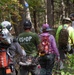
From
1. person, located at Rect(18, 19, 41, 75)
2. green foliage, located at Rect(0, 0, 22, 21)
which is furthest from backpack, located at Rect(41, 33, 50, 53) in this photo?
green foliage, located at Rect(0, 0, 22, 21)

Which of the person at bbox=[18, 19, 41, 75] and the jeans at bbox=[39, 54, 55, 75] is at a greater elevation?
the person at bbox=[18, 19, 41, 75]

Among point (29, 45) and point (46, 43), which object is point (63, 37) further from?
point (29, 45)

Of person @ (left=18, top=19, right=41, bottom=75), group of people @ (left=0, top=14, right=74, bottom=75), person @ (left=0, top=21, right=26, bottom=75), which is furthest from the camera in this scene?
person @ (left=18, top=19, right=41, bottom=75)

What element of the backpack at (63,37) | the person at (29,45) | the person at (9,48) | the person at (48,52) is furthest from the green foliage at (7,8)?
the person at (9,48)

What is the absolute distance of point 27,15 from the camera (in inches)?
507

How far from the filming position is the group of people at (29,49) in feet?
17.6

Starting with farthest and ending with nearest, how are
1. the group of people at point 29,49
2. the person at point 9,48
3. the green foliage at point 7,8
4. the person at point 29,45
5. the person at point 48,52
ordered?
1. the green foliage at point 7,8
2. the person at point 48,52
3. the person at point 29,45
4. the group of people at point 29,49
5. the person at point 9,48

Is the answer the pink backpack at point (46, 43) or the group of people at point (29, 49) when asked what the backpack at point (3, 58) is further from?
the pink backpack at point (46, 43)

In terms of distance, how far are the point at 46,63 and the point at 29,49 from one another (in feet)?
3.05

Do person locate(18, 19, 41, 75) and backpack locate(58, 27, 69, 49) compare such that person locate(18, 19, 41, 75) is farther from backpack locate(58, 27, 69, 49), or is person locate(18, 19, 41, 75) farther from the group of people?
backpack locate(58, 27, 69, 49)

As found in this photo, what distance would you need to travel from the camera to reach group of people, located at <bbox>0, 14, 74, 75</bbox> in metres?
5.36

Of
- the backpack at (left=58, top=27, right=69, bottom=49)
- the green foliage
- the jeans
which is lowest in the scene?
the jeans

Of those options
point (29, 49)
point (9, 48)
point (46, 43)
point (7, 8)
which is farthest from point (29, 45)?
point (7, 8)

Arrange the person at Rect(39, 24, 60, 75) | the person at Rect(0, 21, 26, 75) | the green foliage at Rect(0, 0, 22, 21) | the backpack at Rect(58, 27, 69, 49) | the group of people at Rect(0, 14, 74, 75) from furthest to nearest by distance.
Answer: the green foliage at Rect(0, 0, 22, 21)
the backpack at Rect(58, 27, 69, 49)
the person at Rect(39, 24, 60, 75)
the group of people at Rect(0, 14, 74, 75)
the person at Rect(0, 21, 26, 75)
